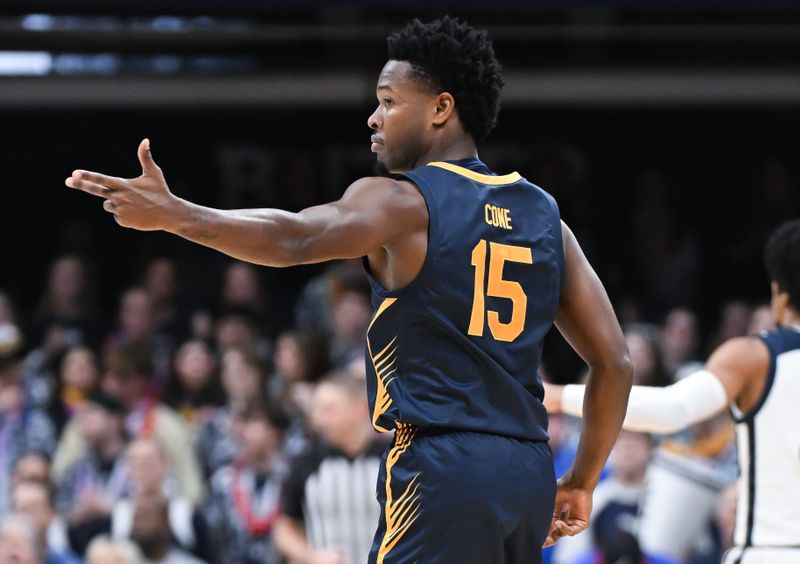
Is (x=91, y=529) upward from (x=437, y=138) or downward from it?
downward

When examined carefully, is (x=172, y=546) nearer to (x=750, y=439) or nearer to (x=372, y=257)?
(x=750, y=439)

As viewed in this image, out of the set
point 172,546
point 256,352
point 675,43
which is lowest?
point 172,546

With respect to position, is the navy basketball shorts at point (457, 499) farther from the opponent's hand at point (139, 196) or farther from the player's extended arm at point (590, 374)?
the opponent's hand at point (139, 196)

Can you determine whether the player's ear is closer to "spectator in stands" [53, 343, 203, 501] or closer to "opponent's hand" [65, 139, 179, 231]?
"opponent's hand" [65, 139, 179, 231]

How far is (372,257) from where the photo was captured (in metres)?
3.54

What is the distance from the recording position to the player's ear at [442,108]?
11.9ft

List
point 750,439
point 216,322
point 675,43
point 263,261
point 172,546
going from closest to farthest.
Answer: point 263,261 → point 750,439 → point 172,546 → point 216,322 → point 675,43

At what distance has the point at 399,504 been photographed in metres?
3.49

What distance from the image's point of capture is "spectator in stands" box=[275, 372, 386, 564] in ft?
23.0

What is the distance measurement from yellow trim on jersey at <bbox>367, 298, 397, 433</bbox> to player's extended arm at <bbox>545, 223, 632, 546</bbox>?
54cm

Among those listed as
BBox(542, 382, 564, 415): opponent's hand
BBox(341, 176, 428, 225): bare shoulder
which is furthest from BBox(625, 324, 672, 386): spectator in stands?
BBox(341, 176, 428, 225): bare shoulder

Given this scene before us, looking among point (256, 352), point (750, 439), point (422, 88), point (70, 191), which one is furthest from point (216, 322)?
point (422, 88)

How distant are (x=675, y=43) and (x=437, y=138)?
8.39 metres

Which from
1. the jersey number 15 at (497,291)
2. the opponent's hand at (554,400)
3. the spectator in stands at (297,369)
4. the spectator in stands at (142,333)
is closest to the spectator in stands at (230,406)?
the spectator in stands at (297,369)
